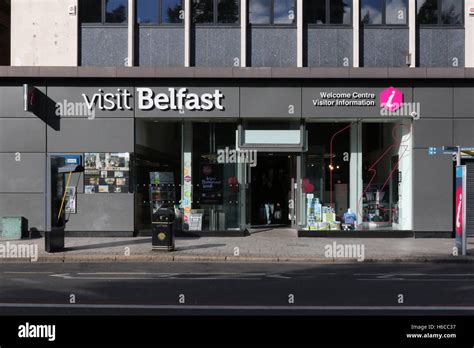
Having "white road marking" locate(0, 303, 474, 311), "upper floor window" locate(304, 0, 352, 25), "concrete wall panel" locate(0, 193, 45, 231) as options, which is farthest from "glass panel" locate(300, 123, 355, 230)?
"white road marking" locate(0, 303, 474, 311)

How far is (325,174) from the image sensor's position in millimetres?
19047

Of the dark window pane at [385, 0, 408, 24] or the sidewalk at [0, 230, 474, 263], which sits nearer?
the sidewalk at [0, 230, 474, 263]

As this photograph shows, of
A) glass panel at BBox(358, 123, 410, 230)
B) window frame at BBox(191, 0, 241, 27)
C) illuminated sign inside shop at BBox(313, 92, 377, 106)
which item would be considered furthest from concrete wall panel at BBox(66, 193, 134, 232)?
glass panel at BBox(358, 123, 410, 230)

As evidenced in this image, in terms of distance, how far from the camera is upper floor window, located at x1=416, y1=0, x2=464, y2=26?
1841 centimetres

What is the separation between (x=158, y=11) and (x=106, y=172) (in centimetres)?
561

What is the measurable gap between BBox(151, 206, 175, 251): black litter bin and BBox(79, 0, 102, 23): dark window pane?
7805 millimetres

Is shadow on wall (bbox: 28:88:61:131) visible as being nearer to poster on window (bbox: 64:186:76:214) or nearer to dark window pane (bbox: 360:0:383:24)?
poster on window (bbox: 64:186:76:214)

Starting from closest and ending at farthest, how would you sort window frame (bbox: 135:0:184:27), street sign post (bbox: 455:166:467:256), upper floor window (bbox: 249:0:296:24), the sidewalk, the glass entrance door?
the sidewalk → street sign post (bbox: 455:166:467:256) → window frame (bbox: 135:0:184:27) → upper floor window (bbox: 249:0:296:24) → the glass entrance door

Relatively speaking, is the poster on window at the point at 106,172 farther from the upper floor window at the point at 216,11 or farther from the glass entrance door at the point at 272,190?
the upper floor window at the point at 216,11

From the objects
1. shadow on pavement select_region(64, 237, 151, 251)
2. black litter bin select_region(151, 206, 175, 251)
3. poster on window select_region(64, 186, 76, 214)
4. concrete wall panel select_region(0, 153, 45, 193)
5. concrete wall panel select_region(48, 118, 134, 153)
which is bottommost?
shadow on pavement select_region(64, 237, 151, 251)

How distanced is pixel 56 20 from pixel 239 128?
6991 mm

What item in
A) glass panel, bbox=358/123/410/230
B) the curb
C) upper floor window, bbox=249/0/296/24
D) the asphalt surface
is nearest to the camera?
the asphalt surface

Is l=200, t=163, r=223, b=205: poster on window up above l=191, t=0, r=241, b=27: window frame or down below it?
below

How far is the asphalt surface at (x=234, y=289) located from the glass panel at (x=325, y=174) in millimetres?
5644
